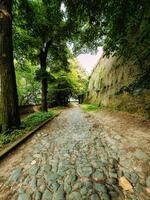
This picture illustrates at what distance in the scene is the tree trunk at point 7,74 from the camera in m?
5.05

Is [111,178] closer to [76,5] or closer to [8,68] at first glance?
[8,68]

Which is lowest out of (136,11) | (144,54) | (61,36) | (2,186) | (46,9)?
(2,186)

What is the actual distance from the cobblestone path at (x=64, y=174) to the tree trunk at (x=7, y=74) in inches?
66.5

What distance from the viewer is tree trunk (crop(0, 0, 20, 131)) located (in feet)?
16.6

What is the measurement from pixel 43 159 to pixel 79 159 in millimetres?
781

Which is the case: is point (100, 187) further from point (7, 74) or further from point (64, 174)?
point (7, 74)

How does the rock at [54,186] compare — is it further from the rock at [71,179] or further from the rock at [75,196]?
the rock at [75,196]

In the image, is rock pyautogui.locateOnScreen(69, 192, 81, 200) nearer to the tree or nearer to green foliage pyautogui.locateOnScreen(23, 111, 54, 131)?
green foliage pyautogui.locateOnScreen(23, 111, 54, 131)

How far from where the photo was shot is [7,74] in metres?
5.23

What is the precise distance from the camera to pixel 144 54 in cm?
577

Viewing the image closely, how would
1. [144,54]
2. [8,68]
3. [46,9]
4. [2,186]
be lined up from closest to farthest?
1. [2,186]
2. [8,68]
3. [144,54]
4. [46,9]

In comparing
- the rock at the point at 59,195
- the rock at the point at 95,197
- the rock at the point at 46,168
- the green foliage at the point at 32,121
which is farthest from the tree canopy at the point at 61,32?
the rock at the point at 95,197

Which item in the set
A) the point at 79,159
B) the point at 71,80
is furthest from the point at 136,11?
the point at 71,80

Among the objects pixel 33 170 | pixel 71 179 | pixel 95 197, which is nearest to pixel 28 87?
pixel 33 170
